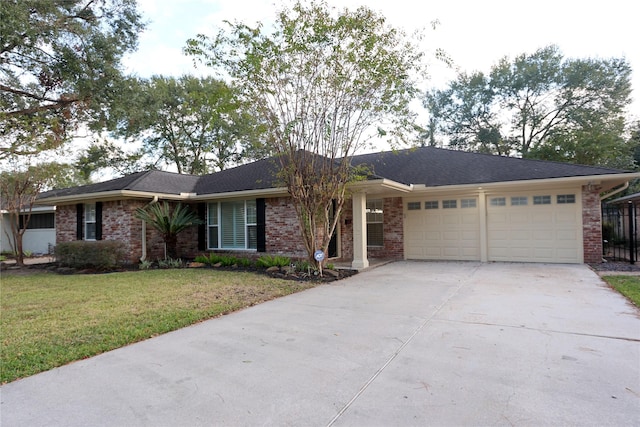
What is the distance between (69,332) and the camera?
14.2 ft

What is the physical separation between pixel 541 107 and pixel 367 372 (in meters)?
25.2

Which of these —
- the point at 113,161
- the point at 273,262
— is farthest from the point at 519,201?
the point at 113,161

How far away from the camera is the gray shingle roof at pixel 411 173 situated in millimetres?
9797

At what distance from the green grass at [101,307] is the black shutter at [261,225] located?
6.80 ft

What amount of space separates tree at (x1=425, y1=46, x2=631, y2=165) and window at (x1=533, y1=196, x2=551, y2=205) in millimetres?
11111

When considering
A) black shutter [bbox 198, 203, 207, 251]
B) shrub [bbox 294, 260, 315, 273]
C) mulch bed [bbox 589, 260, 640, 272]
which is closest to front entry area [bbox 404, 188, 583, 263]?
mulch bed [bbox 589, 260, 640, 272]

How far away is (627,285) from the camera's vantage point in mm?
6594

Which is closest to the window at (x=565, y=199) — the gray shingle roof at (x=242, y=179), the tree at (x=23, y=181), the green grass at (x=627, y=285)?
the green grass at (x=627, y=285)

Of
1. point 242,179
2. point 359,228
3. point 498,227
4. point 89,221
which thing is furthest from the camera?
point 89,221

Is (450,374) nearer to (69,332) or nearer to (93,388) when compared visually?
(93,388)

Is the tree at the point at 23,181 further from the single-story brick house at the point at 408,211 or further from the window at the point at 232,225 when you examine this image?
the window at the point at 232,225

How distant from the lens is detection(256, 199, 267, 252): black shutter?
36.9 ft

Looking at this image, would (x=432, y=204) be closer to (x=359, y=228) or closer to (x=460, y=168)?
(x=460, y=168)

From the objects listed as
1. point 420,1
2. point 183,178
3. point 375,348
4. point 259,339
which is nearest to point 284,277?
point 259,339
